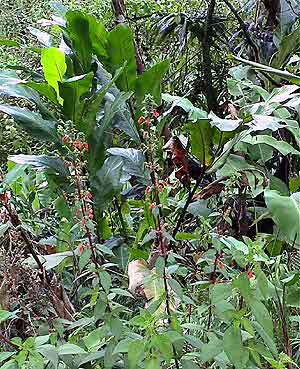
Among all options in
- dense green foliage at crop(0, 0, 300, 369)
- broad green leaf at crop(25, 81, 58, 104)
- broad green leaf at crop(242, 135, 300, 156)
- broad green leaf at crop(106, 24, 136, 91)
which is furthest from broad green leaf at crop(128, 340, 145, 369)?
broad green leaf at crop(106, 24, 136, 91)

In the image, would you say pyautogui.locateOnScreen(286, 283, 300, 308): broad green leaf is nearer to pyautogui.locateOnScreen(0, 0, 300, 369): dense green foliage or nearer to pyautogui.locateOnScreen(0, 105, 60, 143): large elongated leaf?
pyautogui.locateOnScreen(0, 0, 300, 369): dense green foliage

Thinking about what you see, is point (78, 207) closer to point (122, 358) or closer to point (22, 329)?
point (122, 358)

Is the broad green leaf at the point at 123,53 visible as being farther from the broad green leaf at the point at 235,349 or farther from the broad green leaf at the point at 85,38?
the broad green leaf at the point at 235,349

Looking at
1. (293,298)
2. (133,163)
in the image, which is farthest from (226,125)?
(293,298)

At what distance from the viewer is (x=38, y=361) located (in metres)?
0.77

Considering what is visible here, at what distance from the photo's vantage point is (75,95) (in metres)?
1.36

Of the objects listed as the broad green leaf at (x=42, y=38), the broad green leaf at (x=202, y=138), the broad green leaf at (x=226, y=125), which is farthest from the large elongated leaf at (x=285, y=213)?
the broad green leaf at (x=42, y=38)

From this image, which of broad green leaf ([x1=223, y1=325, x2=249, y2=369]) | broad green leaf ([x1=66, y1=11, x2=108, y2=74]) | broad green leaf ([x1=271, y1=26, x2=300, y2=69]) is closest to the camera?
broad green leaf ([x1=223, y1=325, x2=249, y2=369])

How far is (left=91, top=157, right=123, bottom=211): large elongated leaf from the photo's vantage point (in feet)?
4.49

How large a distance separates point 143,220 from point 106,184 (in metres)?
0.15

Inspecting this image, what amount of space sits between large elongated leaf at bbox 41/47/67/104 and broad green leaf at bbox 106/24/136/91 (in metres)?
0.14

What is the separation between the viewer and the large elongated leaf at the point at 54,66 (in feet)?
4.50

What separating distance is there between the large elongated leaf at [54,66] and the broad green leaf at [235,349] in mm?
816

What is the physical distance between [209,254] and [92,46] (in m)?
0.76
